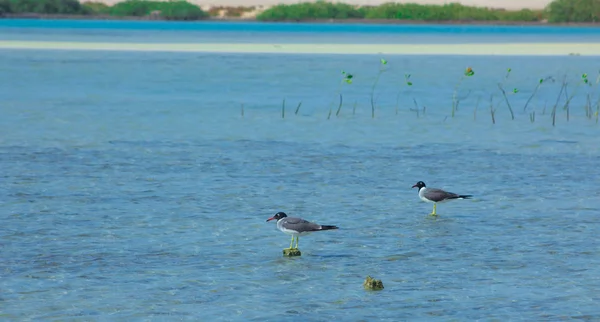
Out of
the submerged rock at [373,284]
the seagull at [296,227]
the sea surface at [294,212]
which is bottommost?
the sea surface at [294,212]

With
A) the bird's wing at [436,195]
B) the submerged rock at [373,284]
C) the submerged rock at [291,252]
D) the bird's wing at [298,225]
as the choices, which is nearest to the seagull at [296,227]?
the bird's wing at [298,225]

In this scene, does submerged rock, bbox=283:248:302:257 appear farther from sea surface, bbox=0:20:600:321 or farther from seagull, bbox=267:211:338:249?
seagull, bbox=267:211:338:249

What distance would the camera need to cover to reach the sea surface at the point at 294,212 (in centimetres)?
1378

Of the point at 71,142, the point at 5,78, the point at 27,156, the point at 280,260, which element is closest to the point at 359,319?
the point at 280,260

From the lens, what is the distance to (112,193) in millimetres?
21203

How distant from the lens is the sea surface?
13.8m

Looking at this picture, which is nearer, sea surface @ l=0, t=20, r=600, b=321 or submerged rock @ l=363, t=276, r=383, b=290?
sea surface @ l=0, t=20, r=600, b=321

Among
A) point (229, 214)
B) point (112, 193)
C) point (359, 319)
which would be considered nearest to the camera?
point (359, 319)

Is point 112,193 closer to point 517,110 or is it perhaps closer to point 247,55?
point 517,110

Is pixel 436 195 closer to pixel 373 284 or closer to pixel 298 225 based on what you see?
pixel 298 225

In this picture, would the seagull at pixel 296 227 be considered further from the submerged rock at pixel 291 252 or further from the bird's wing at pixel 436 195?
the bird's wing at pixel 436 195

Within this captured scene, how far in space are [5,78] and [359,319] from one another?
1904 inches

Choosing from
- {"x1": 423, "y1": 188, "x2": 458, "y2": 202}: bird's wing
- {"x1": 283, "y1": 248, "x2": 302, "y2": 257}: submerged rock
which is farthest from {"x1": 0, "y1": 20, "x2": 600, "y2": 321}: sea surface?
{"x1": 423, "y1": 188, "x2": 458, "y2": 202}: bird's wing

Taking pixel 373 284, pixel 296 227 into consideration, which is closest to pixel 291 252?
pixel 296 227
